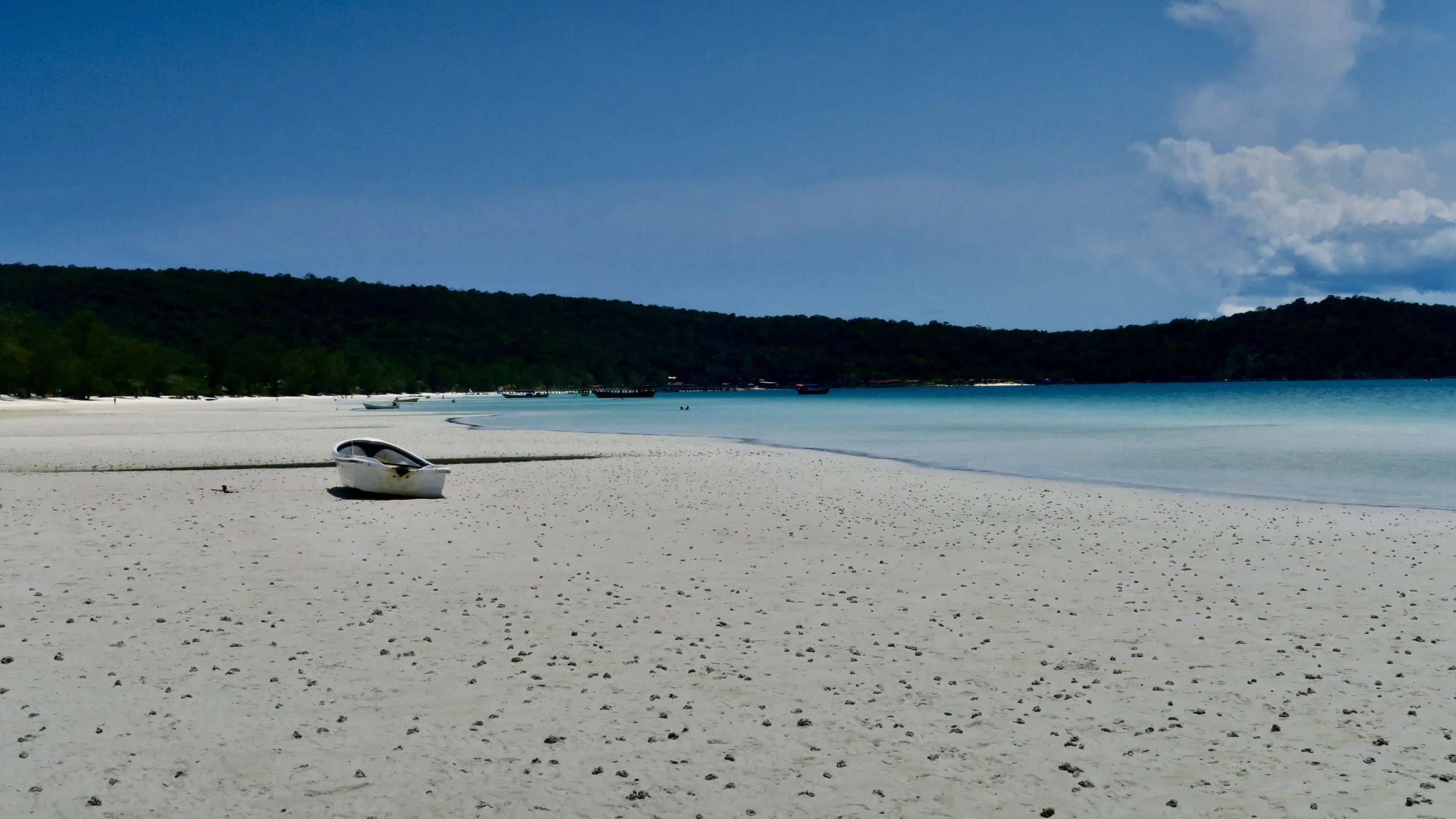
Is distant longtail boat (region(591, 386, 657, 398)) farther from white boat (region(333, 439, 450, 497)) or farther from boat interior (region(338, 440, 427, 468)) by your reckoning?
white boat (region(333, 439, 450, 497))

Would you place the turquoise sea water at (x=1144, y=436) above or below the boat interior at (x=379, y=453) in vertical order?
below

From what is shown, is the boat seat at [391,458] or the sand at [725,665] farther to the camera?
the boat seat at [391,458]

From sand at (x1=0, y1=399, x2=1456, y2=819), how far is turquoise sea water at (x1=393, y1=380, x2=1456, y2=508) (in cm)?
775

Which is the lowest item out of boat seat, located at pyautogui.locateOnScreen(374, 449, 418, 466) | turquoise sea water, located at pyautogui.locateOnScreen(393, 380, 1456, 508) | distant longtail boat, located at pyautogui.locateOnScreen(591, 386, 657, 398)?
turquoise sea water, located at pyautogui.locateOnScreen(393, 380, 1456, 508)

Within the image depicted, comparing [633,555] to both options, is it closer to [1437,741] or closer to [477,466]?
[1437,741]

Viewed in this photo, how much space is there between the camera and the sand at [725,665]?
19.9ft

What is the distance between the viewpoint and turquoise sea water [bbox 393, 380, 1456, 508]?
26.2 m

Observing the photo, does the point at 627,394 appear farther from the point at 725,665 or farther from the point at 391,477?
the point at 725,665

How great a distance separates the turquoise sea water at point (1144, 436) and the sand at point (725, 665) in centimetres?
775

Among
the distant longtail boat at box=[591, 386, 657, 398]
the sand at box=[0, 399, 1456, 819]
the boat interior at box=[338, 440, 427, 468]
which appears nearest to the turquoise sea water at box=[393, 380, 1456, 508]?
the sand at box=[0, 399, 1456, 819]

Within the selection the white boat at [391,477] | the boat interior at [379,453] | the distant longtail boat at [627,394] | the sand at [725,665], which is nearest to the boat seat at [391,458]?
the boat interior at [379,453]

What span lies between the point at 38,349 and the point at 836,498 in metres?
131

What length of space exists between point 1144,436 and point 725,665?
44294 mm

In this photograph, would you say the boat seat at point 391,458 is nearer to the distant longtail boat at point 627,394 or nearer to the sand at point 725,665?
the sand at point 725,665
